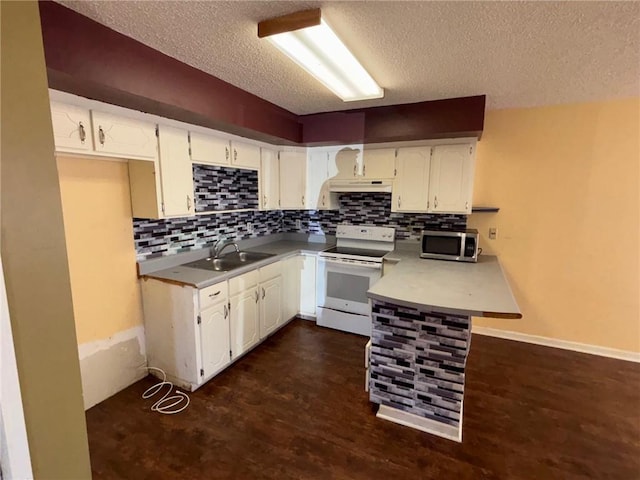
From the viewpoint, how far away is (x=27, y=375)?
725 millimetres

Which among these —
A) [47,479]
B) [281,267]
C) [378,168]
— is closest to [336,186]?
[378,168]

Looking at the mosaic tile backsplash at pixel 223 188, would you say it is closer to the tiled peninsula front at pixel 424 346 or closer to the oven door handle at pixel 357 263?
the oven door handle at pixel 357 263

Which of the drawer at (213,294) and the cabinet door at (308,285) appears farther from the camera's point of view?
the cabinet door at (308,285)

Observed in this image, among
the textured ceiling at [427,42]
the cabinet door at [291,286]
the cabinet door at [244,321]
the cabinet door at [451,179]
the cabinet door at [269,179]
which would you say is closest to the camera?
the textured ceiling at [427,42]

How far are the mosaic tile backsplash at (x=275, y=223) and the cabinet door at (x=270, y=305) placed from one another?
0.71 m

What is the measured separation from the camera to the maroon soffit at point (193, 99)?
1.46m

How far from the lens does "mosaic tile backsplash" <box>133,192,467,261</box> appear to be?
267cm

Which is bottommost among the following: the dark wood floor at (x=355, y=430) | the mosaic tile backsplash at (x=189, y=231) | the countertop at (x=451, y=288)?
the dark wood floor at (x=355, y=430)

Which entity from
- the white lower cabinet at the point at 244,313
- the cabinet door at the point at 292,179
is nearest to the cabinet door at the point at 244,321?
the white lower cabinet at the point at 244,313

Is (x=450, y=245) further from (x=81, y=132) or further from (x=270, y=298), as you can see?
(x=81, y=132)

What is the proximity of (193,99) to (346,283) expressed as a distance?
88.5 inches

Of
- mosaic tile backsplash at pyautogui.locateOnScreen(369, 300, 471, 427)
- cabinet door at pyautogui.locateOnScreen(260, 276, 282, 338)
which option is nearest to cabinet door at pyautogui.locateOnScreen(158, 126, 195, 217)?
cabinet door at pyautogui.locateOnScreen(260, 276, 282, 338)

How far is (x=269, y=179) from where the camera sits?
11.3ft

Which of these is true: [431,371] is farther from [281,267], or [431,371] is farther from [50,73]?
[50,73]
